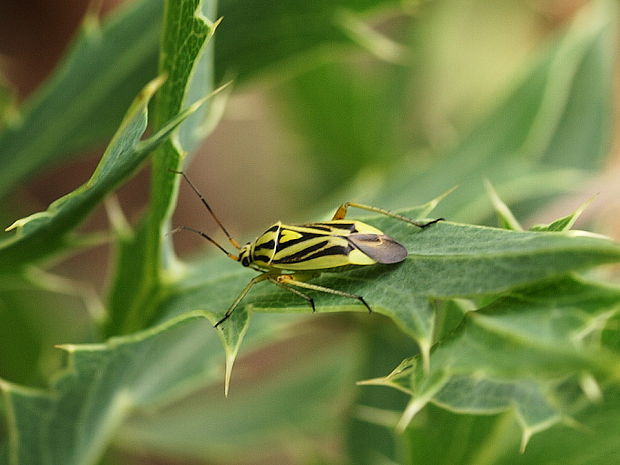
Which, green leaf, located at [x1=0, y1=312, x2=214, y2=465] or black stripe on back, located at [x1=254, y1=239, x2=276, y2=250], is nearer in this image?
green leaf, located at [x1=0, y1=312, x2=214, y2=465]

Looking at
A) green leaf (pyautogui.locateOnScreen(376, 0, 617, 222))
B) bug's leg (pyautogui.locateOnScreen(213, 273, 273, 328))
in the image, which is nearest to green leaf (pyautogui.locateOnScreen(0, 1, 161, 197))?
bug's leg (pyautogui.locateOnScreen(213, 273, 273, 328))

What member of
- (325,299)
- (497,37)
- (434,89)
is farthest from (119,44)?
(497,37)

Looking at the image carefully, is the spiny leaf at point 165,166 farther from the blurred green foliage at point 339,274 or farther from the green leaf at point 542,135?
the green leaf at point 542,135

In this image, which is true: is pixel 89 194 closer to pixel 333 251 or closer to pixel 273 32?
pixel 333 251

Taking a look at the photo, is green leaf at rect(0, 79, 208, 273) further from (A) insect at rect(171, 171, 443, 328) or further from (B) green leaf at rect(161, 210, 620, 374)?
(B) green leaf at rect(161, 210, 620, 374)

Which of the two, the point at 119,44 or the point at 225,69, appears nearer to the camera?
the point at 119,44

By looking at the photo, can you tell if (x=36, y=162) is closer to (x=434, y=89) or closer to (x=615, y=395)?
(x=615, y=395)
